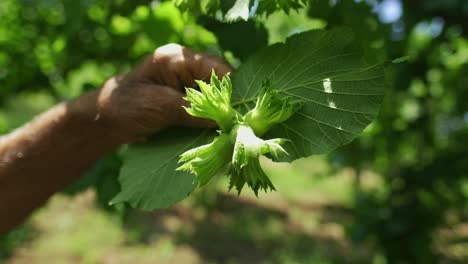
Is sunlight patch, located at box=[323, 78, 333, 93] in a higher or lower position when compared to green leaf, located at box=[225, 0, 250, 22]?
lower

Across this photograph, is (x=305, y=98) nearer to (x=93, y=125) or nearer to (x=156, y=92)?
(x=156, y=92)

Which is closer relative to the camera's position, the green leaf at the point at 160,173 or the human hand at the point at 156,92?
the green leaf at the point at 160,173

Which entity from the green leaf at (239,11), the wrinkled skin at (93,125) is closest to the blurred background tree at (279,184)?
the green leaf at (239,11)

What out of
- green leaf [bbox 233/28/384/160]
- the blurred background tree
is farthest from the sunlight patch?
the blurred background tree

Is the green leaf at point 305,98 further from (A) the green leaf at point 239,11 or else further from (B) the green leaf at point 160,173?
(A) the green leaf at point 239,11

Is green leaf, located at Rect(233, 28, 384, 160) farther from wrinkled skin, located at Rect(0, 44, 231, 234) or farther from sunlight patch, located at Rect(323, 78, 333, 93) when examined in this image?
wrinkled skin, located at Rect(0, 44, 231, 234)

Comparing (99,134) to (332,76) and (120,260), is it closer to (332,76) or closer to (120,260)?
(332,76)

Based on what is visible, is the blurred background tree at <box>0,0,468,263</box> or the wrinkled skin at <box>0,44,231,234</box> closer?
the wrinkled skin at <box>0,44,231,234</box>

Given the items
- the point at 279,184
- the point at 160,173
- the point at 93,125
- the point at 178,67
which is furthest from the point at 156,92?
the point at 279,184

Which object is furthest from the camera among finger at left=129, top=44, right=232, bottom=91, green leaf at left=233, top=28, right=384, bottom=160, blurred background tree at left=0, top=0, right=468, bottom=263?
blurred background tree at left=0, top=0, right=468, bottom=263
